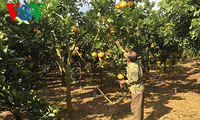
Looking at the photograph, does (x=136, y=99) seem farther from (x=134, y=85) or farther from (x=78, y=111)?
(x=78, y=111)

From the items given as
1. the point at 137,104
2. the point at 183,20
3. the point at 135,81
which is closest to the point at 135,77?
the point at 135,81

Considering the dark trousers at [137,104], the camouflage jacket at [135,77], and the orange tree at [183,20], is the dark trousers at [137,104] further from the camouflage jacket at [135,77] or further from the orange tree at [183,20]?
the orange tree at [183,20]

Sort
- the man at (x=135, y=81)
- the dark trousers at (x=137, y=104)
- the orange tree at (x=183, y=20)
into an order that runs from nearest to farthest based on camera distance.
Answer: the man at (x=135, y=81), the dark trousers at (x=137, y=104), the orange tree at (x=183, y=20)

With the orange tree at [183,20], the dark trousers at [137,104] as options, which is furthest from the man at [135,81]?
the orange tree at [183,20]

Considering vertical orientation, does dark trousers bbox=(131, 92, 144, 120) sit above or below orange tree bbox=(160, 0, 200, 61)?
below

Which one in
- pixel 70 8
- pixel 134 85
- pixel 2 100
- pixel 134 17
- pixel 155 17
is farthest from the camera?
pixel 155 17

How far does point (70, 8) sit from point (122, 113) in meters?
4.10

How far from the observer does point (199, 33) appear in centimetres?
411

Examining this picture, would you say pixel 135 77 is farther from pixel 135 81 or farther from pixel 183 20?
pixel 183 20

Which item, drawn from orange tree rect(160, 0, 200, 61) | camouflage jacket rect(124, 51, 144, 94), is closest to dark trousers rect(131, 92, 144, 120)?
camouflage jacket rect(124, 51, 144, 94)

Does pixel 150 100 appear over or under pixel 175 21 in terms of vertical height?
under

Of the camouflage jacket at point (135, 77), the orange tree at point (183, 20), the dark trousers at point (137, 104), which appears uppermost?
the orange tree at point (183, 20)

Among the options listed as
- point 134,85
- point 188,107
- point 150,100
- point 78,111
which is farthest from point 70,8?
point 188,107

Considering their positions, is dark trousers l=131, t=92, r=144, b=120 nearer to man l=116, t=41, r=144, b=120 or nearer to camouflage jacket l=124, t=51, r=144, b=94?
man l=116, t=41, r=144, b=120
